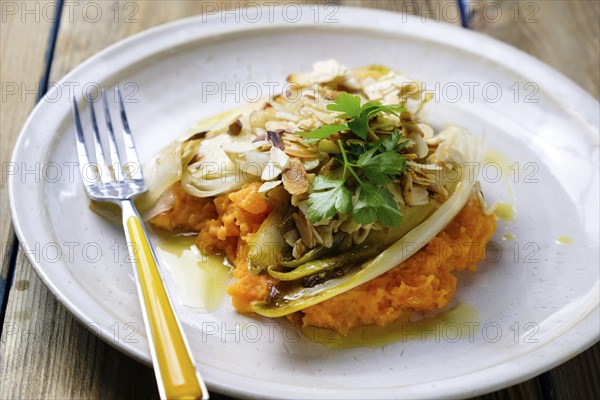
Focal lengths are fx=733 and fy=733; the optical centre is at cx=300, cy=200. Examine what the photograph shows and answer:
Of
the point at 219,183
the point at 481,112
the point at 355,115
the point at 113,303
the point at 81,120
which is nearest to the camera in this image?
the point at 113,303

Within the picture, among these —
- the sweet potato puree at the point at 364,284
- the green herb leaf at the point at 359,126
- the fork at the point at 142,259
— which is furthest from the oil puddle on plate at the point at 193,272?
the green herb leaf at the point at 359,126

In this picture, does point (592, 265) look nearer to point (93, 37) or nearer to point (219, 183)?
point (219, 183)

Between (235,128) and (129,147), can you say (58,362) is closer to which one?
(129,147)

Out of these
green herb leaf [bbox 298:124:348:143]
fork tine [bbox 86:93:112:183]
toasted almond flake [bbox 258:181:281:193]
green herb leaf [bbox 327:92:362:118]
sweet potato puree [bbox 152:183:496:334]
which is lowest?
sweet potato puree [bbox 152:183:496:334]

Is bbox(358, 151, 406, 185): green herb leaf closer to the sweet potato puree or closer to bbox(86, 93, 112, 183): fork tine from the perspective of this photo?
the sweet potato puree

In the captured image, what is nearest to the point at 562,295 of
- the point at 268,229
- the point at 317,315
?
the point at 317,315

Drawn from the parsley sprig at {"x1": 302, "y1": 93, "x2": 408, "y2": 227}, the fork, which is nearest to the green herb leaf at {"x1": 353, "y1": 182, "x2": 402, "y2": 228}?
the parsley sprig at {"x1": 302, "y1": 93, "x2": 408, "y2": 227}
